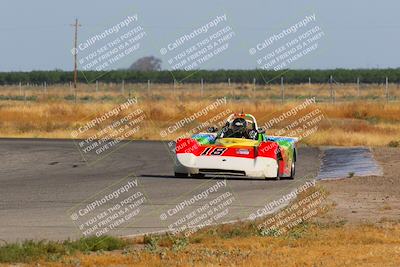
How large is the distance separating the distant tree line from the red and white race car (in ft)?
334

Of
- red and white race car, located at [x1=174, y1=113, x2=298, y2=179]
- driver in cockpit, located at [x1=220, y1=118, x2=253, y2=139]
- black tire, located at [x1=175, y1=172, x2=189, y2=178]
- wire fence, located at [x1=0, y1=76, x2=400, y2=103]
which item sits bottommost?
wire fence, located at [x1=0, y1=76, x2=400, y2=103]

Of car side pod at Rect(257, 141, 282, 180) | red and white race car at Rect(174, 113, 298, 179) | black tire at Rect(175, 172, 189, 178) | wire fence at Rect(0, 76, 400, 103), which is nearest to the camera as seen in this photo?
red and white race car at Rect(174, 113, 298, 179)

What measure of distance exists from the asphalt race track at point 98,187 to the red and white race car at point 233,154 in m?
0.31

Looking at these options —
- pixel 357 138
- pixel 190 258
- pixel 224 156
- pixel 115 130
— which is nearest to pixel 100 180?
pixel 224 156

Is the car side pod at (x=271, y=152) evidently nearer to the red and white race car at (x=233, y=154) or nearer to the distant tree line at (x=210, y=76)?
the red and white race car at (x=233, y=154)

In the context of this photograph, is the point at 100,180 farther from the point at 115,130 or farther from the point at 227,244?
the point at 115,130

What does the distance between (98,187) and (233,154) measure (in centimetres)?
308

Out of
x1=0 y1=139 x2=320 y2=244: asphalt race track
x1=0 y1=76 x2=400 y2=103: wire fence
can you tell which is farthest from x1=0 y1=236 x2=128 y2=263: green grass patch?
x1=0 y1=76 x2=400 y2=103: wire fence

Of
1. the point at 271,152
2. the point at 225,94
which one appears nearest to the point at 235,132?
the point at 271,152

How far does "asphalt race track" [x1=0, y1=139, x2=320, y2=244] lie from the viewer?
16250 millimetres

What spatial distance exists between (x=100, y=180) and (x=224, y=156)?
2.88 metres

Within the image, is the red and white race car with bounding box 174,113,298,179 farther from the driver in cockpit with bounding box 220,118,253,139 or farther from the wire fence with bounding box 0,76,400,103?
the wire fence with bounding box 0,76,400,103

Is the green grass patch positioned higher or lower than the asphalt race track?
higher

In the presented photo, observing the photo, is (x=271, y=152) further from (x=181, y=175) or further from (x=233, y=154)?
(x=181, y=175)
